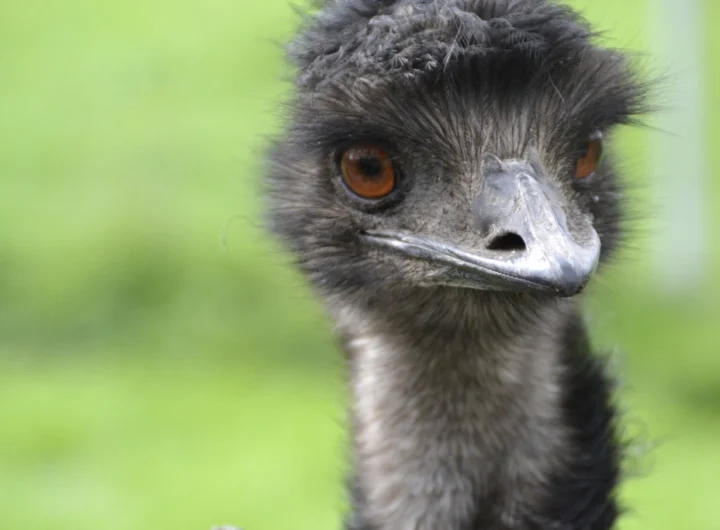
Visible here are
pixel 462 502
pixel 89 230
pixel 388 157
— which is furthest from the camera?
pixel 89 230

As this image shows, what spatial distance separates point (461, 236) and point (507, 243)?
3.9 inches

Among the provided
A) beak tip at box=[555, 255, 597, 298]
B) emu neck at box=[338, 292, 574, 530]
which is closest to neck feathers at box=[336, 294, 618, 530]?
emu neck at box=[338, 292, 574, 530]

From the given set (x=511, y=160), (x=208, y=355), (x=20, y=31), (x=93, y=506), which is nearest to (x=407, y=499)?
(x=511, y=160)

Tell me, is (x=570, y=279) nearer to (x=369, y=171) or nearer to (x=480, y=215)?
(x=480, y=215)

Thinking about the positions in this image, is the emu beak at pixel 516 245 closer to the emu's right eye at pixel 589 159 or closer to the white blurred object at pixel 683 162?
the emu's right eye at pixel 589 159

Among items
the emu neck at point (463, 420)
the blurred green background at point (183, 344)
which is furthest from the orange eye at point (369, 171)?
the blurred green background at point (183, 344)

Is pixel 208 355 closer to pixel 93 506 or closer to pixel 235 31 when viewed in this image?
pixel 93 506

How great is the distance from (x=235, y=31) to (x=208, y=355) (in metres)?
3.38

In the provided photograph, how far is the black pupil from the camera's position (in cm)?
181

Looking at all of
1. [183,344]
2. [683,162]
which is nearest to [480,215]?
[183,344]

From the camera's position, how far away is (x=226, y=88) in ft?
23.0

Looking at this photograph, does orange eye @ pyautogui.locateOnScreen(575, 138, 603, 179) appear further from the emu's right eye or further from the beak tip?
the beak tip

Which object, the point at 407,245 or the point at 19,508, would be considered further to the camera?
the point at 19,508

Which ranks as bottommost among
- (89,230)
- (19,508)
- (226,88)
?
(19,508)
